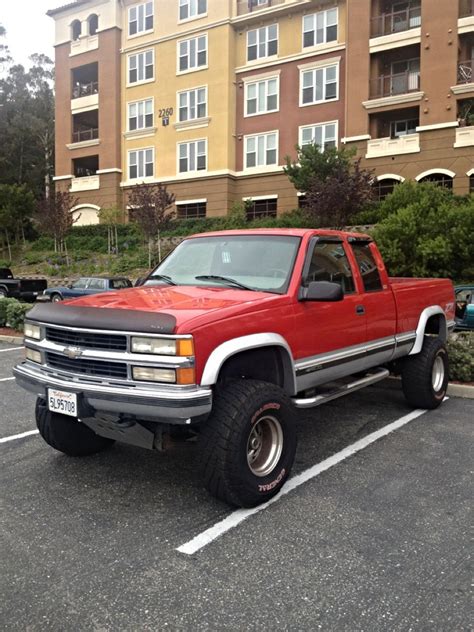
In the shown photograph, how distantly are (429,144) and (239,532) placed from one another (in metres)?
28.5

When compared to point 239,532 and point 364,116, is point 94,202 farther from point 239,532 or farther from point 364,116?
point 239,532

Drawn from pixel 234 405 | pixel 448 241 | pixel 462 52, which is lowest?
pixel 234 405

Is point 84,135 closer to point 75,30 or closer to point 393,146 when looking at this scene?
point 75,30

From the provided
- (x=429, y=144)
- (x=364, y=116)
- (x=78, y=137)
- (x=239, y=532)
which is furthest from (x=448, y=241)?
(x=78, y=137)

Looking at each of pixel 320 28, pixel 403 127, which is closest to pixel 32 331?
pixel 403 127

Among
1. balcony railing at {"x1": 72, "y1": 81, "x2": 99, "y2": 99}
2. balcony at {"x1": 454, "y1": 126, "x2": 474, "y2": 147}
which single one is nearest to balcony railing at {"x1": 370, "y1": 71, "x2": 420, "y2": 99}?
balcony at {"x1": 454, "y1": 126, "x2": 474, "y2": 147}

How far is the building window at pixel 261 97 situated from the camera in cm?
3312

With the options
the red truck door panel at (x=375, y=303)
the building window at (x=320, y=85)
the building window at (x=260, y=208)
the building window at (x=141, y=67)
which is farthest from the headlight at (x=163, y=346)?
the building window at (x=141, y=67)

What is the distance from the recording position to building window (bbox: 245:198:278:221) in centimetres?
3309

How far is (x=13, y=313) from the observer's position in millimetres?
13867

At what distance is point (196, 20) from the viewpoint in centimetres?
3466

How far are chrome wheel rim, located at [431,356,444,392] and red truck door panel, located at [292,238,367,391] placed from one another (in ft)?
5.53

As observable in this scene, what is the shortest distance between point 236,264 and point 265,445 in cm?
168

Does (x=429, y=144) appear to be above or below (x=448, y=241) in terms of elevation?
above
